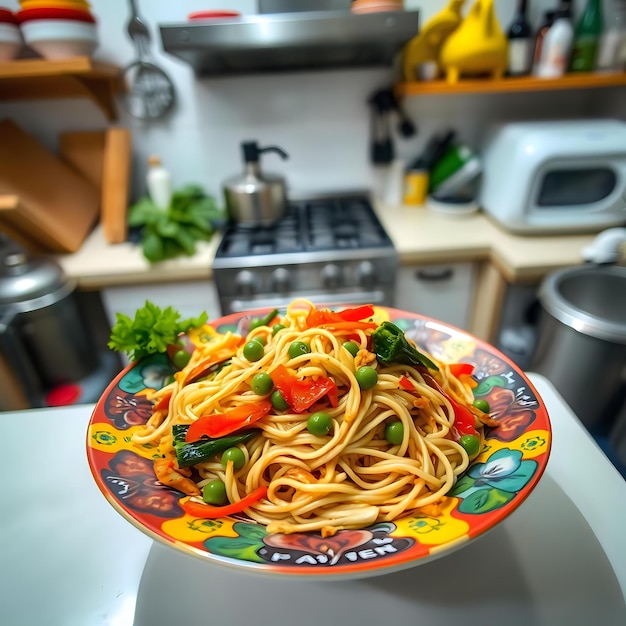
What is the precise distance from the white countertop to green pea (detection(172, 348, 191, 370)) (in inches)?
35.7

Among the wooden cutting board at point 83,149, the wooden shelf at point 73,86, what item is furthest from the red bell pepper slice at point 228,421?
the wooden cutting board at point 83,149

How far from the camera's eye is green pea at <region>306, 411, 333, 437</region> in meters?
0.75

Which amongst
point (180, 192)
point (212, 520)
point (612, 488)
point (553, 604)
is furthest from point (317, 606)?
point (180, 192)

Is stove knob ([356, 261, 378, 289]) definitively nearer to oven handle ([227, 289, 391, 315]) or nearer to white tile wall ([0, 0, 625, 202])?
oven handle ([227, 289, 391, 315])

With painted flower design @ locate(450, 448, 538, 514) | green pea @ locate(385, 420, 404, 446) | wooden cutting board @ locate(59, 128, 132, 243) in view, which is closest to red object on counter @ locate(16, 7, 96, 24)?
wooden cutting board @ locate(59, 128, 132, 243)

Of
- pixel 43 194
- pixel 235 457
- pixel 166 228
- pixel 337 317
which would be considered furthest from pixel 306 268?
pixel 43 194

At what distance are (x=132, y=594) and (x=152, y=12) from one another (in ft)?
7.77

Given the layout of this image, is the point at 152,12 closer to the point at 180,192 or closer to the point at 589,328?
the point at 180,192

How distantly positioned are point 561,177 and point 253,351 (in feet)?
5.92

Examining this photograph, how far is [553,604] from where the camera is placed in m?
0.64

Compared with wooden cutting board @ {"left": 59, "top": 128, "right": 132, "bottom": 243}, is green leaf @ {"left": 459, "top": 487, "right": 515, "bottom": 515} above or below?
below

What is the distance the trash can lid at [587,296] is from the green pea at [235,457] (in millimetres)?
1392

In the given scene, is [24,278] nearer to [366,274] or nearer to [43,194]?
[43,194]

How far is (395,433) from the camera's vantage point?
79 cm
